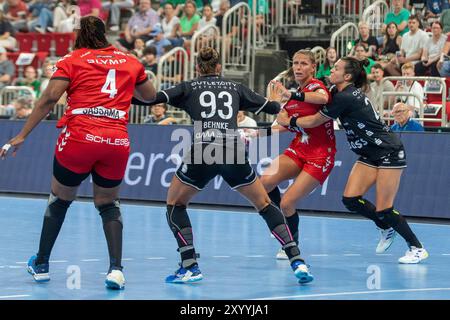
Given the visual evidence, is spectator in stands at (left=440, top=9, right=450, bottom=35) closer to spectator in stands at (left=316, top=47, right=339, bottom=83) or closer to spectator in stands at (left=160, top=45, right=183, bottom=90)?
spectator in stands at (left=316, top=47, right=339, bottom=83)

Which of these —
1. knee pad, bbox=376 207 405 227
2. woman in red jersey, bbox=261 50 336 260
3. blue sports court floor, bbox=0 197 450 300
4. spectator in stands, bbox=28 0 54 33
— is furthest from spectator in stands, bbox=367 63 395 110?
spectator in stands, bbox=28 0 54 33

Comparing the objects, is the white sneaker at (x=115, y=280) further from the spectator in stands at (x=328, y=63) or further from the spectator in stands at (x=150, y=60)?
the spectator in stands at (x=150, y=60)

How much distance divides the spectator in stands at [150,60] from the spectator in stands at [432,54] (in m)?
5.87

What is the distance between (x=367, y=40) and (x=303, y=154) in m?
9.39

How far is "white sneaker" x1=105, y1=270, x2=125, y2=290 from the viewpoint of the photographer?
9273mm

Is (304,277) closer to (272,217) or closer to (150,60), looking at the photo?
(272,217)

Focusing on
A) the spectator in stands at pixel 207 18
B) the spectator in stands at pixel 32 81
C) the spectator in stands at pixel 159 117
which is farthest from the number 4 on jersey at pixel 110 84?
the spectator in stands at pixel 32 81

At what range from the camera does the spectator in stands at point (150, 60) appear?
22656 millimetres

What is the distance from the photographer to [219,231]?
1455 centimetres

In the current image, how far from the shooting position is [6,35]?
2683 centimetres

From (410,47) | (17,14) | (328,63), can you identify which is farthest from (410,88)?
(17,14)

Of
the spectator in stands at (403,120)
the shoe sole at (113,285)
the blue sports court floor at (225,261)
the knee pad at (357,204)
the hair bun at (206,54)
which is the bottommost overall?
the blue sports court floor at (225,261)

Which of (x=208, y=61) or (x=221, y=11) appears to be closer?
(x=208, y=61)
